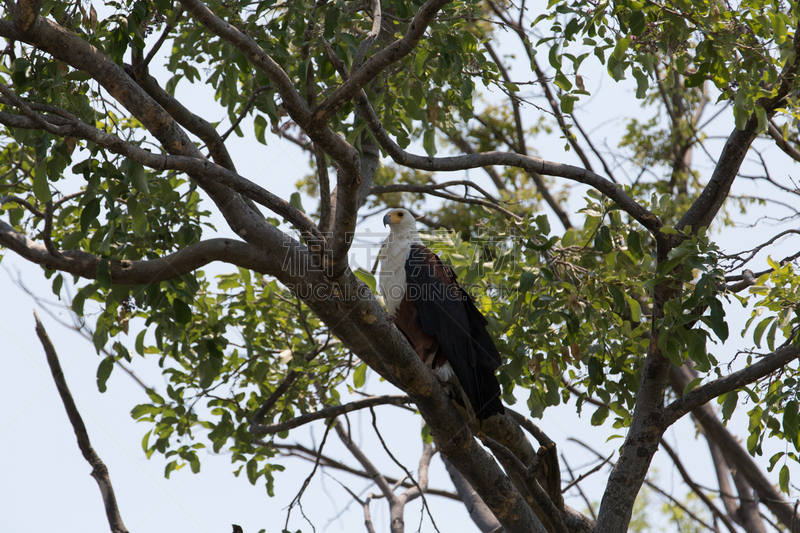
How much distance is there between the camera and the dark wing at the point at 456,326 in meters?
3.39

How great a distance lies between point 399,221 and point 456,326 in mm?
1259

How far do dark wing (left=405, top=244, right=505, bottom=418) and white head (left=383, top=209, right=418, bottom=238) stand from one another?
0.43 m

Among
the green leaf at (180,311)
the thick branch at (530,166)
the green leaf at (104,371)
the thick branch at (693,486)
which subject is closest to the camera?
the thick branch at (530,166)

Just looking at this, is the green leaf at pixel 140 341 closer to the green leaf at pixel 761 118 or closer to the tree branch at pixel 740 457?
the green leaf at pixel 761 118

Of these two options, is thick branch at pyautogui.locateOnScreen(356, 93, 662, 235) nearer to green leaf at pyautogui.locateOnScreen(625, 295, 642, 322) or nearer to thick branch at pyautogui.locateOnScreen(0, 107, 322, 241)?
green leaf at pyautogui.locateOnScreen(625, 295, 642, 322)

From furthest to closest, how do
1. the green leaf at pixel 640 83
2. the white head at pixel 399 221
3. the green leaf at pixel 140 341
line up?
the white head at pixel 399 221
the green leaf at pixel 140 341
the green leaf at pixel 640 83

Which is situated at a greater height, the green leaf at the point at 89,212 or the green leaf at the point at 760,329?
the green leaf at the point at 89,212

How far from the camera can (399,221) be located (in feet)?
15.2

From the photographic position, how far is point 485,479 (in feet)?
9.87

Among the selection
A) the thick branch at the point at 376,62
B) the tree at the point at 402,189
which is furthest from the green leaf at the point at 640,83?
the thick branch at the point at 376,62

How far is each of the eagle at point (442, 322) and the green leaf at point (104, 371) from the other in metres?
1.73

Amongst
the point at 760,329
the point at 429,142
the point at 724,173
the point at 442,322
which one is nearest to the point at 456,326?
the point at 442,322

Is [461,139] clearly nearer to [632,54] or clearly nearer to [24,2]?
[632,54]

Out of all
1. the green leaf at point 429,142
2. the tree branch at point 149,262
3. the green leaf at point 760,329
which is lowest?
the green leaf at point 760,329
